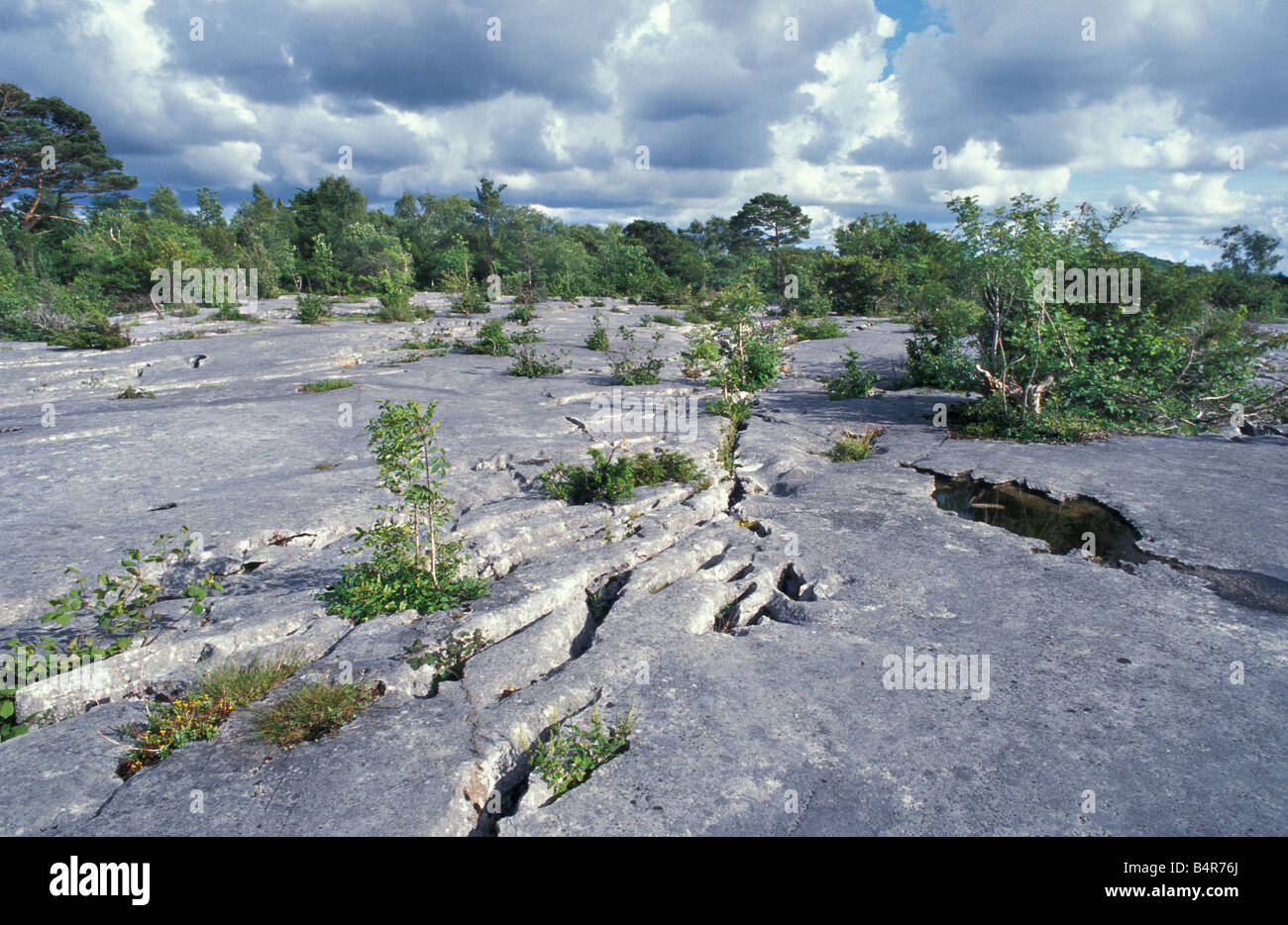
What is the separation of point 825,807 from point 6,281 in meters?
30.2

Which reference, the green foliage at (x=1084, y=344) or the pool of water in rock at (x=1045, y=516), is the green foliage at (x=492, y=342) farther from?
the pool of water in rock at (x=1045, y=516)

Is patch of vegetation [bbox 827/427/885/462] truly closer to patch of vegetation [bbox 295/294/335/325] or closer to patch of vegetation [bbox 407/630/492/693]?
patch of vegetation [bbox 407/630/492/693]

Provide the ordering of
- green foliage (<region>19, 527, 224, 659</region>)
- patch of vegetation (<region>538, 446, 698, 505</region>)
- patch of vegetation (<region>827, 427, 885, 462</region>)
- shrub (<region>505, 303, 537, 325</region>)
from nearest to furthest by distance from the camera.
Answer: green foliage (<region>19, 527, 224, 659</region>) < patch of vegetation (<region>538, 446, 698, 505</region>) < patch of vegetation (<region>827, 427, 885, 462</region>) < shrub (<region>505, 303, 537, 325</region>)

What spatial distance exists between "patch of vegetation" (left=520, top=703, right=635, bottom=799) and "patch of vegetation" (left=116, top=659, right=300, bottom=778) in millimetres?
1682

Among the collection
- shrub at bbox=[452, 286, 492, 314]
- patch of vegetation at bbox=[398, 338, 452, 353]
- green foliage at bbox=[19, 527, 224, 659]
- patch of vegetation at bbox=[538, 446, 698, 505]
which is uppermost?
shrub at bbox=[452, 286, 492, 314]

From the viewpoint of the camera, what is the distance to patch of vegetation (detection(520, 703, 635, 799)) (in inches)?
125

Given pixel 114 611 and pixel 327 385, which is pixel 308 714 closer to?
pixel 114 611

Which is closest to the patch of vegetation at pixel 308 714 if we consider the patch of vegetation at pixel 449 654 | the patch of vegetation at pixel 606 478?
the patch of vegetation at pixel 449 654

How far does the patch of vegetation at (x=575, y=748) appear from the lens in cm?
319

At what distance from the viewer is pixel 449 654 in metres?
4.18

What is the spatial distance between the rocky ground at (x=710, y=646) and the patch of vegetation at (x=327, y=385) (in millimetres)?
3754

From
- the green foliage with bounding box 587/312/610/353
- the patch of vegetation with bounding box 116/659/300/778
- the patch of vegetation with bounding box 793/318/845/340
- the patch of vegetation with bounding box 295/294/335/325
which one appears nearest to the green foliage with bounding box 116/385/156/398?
the patch of vegetation with bounding box 295/294/335/325

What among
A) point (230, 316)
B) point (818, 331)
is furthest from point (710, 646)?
point (230, 316)
